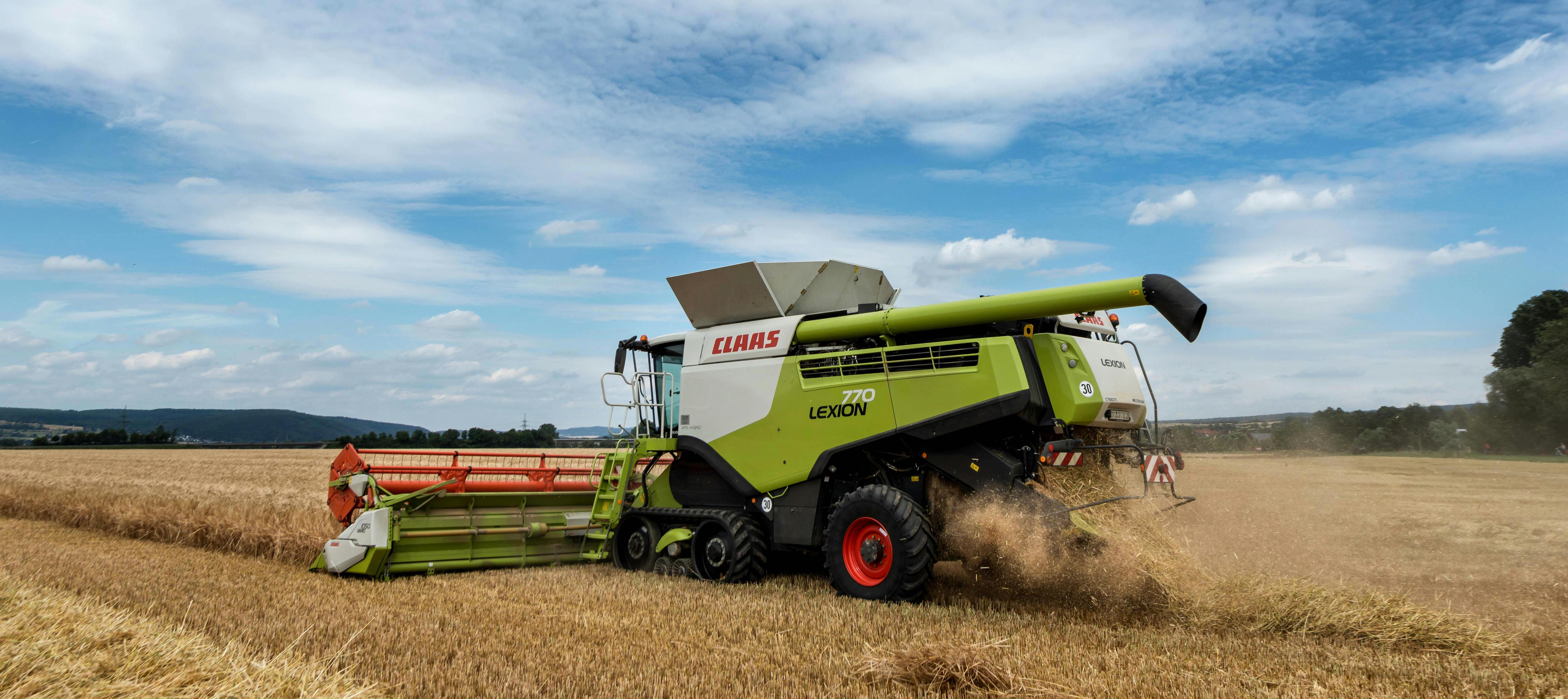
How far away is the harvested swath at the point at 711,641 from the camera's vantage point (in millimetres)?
4156

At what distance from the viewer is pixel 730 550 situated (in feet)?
25.1

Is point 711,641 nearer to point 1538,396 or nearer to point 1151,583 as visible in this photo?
point 1151,583

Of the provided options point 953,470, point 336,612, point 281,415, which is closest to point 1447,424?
point 953,470

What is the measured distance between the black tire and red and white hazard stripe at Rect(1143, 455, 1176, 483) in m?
1.67

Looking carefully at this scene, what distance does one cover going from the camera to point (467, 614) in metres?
6.10

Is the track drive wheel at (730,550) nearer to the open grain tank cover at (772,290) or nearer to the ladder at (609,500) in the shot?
the ladder at (609,500)

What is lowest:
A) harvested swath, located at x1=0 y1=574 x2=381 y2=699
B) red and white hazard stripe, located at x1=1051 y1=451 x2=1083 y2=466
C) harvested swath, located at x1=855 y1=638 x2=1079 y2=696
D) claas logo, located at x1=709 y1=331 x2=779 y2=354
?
harvested swath, located at x1=855 y1=638 x2=1079 y2=696

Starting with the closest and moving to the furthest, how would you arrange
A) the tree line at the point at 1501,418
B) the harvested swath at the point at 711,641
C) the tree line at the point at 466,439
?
the harvested swath at the point at 711,641 < the tree line at the point at 1501,418 < the tree line at the point at 466,439

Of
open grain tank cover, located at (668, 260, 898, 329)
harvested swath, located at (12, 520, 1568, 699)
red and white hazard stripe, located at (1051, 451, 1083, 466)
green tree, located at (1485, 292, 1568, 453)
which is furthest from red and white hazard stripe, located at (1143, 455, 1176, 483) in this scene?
green tree, located at (1485, 292, 1568, 453)

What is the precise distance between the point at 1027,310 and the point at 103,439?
63.3 metres

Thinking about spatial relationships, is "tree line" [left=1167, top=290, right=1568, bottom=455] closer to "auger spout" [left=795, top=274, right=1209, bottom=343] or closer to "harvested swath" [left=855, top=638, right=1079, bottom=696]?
"auger spout" [left=795, top=274, right=1209, bottom=343]

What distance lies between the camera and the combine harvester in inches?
250

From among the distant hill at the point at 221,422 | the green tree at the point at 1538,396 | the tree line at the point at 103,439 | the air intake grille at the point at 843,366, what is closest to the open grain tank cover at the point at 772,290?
the air intake grille at the point at 843,366

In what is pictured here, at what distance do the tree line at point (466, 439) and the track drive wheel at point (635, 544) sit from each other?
93.1 ft
